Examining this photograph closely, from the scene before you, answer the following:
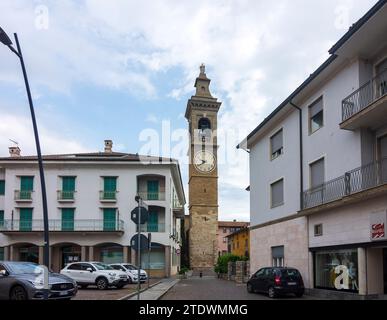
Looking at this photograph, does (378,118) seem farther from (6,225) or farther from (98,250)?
(6,225)

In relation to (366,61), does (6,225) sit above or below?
below

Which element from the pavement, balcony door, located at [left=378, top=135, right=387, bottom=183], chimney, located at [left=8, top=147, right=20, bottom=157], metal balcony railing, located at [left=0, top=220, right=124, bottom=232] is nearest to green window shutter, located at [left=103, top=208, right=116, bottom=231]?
metal balcony railing, located at [left=0, top=220, right=124, bottom=232]

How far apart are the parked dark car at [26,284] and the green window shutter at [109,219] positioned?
92.5ft

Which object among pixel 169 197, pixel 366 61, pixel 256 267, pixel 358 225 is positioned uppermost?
pixel 366 61

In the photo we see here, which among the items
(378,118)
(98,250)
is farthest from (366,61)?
(98,250)

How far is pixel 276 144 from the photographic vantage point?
90.2ft

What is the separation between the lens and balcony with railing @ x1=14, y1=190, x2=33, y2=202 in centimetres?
4472

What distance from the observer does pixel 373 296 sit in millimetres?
16812

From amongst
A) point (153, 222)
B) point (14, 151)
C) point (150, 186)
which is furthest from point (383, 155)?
point (14, 151)

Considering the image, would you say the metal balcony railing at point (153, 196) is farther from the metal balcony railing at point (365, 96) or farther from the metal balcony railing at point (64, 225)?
the metal balcony railing at point (365, 96)

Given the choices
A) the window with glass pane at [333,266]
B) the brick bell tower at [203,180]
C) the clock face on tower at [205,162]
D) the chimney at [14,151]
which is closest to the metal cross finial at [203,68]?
the brick bell tower at [203,180]

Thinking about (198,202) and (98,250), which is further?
(198,202)

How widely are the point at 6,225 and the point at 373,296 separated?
3644cm

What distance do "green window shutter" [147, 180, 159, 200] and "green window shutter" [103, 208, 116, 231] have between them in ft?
12.2
